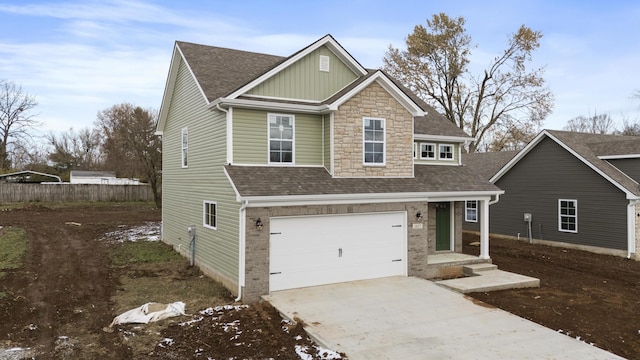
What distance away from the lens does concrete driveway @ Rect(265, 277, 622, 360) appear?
23.6ft

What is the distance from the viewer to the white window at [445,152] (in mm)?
15508

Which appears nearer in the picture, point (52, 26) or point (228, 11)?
point (228, 11)

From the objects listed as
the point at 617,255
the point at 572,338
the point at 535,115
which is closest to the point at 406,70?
the point at 535,115

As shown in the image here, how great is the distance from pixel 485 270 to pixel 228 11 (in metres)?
11.7

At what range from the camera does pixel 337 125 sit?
39.2 ft

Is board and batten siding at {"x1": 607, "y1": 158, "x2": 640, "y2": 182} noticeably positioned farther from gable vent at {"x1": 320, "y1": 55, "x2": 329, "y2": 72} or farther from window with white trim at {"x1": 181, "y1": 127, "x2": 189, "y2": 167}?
window with white trim at {"x1": 181, "y1": 127, "x2": 189, "y2": 167}

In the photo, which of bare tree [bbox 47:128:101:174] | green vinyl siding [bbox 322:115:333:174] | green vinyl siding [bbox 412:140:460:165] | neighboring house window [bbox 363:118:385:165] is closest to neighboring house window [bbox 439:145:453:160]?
green vinyl siding [bbox 412:140:460:165]

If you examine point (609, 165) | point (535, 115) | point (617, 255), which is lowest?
point (617, 255)

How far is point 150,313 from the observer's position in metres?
8.98

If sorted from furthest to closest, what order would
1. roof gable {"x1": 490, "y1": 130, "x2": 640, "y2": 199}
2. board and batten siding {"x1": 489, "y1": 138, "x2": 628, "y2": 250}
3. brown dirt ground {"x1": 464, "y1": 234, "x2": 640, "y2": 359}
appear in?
board and batten siding {"x1": 489, "y1": 138, "x2": 628, "y2": 250} → roof gable {"x1": 490, "y1": 130, "x2": 640, "y2": 199} → brown dirt ground {"x1": 464, "y1": 234, "x2": 640, "y2": 359}

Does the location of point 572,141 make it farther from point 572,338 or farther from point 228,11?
point 228,11

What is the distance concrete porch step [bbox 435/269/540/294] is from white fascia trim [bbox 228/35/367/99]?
22.4ft

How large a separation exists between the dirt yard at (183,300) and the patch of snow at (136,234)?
1450 millimetres

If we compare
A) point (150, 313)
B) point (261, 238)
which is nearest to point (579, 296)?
point (261, 238)
